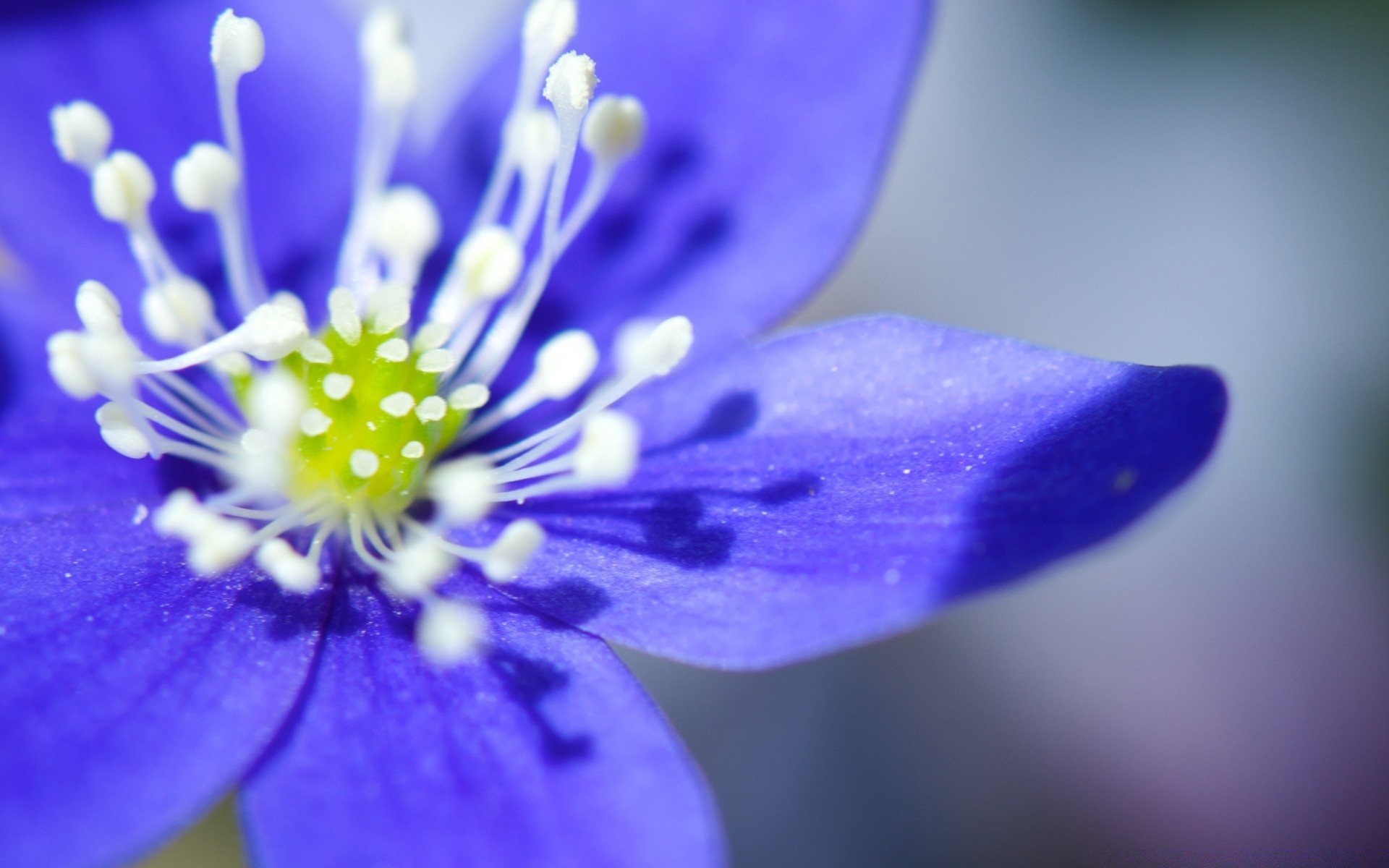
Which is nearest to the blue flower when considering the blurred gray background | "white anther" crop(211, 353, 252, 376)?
"white anther" crop(211, 353, 252, 376)

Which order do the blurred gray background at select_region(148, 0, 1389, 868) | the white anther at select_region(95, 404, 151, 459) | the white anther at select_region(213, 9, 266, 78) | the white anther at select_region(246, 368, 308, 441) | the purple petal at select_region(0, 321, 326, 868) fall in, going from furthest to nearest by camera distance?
the blurred gray background at select_region(148, 0, 1389, 868)
the white anther at select_region(213, 9, 266, 78)
the white anther at select_region(95, 404, 151, 459)
the white anther at select_region(246, 368, 308, 441)
the purple petal at select_region(0, 321, 326, 868)

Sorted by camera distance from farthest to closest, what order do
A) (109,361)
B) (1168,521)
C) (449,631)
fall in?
1. (1168,521)
2. (109,361)
3. (449,631)

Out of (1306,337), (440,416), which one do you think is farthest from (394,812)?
(1306,337)

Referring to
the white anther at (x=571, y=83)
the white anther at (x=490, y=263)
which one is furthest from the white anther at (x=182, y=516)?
the white anther at (x=571, y=83)

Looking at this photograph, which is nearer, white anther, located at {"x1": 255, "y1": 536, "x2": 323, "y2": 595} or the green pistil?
white anther, located at {"x1": 255, "y1": 536, "x2": 323, "y2": 595}

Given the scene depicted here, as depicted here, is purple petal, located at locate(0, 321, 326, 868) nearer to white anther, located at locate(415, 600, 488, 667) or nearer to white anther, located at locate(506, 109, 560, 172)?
white anther, located at locate(415, 600, 488, 667)

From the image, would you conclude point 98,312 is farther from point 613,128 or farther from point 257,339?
point 613,128

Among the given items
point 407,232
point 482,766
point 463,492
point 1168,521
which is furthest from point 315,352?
point 1168,521

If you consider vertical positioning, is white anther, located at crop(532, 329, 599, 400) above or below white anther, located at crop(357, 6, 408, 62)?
below
